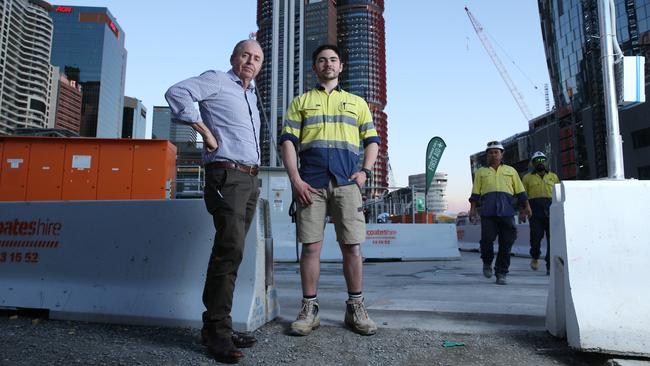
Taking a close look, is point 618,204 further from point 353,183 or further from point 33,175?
point 33,175

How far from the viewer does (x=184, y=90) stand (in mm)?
2469

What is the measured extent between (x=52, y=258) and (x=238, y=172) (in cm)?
202

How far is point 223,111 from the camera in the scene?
8.63ft

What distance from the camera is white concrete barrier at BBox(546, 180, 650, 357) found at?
214 cm

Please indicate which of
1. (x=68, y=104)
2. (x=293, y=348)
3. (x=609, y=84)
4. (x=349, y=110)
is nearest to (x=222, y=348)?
(x=293, y=348)

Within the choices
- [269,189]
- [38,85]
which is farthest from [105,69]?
[269,189]

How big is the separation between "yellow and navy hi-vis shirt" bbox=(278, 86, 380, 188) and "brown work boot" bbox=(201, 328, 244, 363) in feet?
3.75

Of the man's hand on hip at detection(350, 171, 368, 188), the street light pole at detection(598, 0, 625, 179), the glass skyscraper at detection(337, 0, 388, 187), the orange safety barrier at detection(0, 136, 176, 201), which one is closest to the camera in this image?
the street light pole at detection(598, 0, 625, 179)

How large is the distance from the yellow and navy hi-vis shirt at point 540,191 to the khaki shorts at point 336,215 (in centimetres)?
558

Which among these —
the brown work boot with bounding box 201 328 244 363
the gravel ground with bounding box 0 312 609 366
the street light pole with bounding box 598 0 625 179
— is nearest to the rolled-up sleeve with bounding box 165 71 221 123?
the brown work boot with bounding box 201 328 244 363

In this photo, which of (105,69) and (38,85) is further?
(105,69)

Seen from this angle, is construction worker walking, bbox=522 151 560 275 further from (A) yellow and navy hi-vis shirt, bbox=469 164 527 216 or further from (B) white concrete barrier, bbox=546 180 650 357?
(B) white concrete barrier, bbox=546 180 650 357

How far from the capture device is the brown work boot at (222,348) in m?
2.19

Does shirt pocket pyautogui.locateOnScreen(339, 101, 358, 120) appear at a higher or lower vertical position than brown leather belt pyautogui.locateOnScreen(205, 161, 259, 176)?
higher
